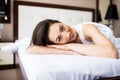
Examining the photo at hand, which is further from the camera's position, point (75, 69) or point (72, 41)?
point (72, 41)

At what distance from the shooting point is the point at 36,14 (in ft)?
8.05

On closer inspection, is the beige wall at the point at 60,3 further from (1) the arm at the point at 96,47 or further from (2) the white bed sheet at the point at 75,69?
(2) the white bed sheet at the point at 75,69

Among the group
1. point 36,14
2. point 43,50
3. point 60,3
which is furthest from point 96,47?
point 60,3

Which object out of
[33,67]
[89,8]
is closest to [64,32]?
[33,67]

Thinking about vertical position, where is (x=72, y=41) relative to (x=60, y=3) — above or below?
below

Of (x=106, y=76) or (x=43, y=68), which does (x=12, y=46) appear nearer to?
(x=43, y=68)

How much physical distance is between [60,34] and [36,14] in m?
1.20

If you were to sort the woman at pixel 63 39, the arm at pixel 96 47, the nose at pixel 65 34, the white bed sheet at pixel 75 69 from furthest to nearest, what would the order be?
the nose at pixel 65 34
the woman at pixel 63 39
the arm at pixel 96 47
the white bed sheet at pixel 75 69

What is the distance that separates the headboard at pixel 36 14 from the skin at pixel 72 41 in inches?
40.2

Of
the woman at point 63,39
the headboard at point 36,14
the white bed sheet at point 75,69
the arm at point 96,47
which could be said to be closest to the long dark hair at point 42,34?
the woman at point 63,39

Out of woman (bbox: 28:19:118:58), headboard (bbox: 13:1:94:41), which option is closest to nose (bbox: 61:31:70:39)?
woman (bbox: 28:19:118:58)

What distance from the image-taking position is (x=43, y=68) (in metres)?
0.91

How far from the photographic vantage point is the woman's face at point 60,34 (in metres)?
1.37

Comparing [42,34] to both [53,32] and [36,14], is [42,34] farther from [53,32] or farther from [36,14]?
[36,14]
